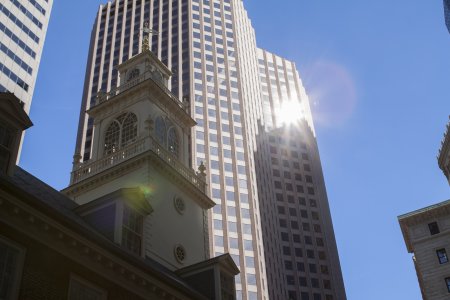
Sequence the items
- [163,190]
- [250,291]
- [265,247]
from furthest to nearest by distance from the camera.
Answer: [265,247], [250,291], [163,190]

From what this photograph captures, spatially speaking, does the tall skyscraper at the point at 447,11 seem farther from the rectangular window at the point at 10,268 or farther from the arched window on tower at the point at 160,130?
the rectangular window at the point at 10,268

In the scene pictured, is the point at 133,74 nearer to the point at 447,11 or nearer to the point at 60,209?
the point at 60,209

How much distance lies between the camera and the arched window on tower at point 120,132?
1335 inches

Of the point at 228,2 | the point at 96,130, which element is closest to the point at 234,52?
the point at 228,2

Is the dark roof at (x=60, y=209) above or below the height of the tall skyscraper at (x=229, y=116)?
below

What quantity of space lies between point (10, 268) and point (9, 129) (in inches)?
223

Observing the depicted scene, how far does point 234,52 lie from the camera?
14900 centimetres

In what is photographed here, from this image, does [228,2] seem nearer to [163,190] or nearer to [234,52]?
[234,52]

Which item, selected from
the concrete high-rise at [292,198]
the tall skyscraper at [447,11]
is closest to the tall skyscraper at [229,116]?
the concrete high-rise at [292,198]

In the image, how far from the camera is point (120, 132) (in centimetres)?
3462

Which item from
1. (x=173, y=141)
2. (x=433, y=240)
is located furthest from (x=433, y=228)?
(x=173, y=141)

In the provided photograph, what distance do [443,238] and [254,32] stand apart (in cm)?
12703

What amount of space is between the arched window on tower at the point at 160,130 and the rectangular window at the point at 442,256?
46.7 meters

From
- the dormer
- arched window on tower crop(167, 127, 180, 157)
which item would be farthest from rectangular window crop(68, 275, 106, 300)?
arched window on tower crop(167, 127, 180, 157)
